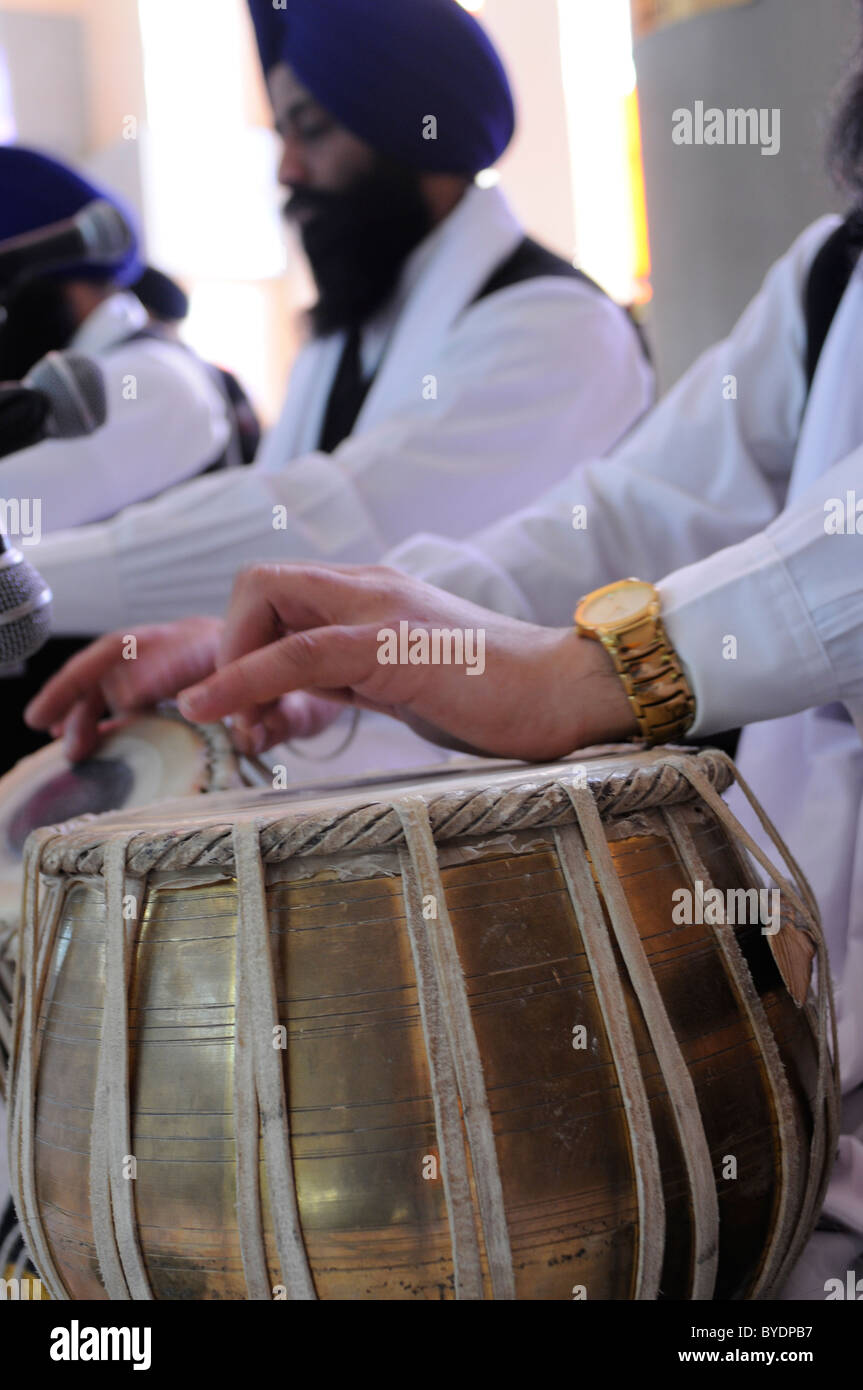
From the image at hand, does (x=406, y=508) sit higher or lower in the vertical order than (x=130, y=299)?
lower

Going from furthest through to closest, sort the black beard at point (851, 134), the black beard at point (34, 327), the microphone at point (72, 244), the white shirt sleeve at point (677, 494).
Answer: the black beard at point (34, 327) → the microphone at point (72, 244) → the white shirt sleeve at point (677, 494) → the black beard at point (851, 134)

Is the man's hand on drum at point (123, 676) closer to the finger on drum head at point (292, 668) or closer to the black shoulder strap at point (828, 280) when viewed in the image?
the finger on drum head at point (292, 668)

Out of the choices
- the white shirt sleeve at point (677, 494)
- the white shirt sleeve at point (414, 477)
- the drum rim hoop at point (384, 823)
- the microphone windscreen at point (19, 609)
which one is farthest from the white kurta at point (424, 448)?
the drum rim hoop at point (384, 823)

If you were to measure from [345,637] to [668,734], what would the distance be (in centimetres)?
24

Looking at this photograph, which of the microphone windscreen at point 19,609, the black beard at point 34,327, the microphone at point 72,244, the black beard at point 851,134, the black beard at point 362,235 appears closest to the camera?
the microphone windscreen at point 19,609

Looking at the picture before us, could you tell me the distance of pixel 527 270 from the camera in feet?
6.43

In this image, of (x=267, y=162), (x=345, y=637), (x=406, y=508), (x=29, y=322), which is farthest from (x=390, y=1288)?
(x=267, y=162)

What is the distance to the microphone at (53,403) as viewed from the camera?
0.98 meters

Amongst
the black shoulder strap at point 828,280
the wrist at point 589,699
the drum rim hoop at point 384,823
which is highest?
the black shoulder strap at point 828,280

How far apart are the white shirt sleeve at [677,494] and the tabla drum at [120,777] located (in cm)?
30

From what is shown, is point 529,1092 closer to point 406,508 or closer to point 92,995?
point 92,995

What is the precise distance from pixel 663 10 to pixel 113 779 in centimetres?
144
